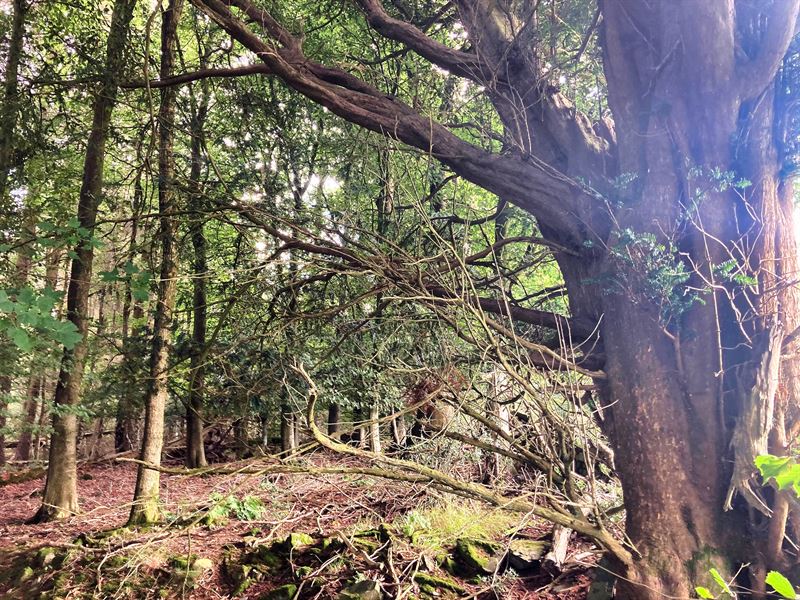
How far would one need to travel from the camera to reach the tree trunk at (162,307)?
201 inches

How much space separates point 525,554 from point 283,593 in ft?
6.81

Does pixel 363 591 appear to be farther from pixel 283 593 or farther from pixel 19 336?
pixel 19 336

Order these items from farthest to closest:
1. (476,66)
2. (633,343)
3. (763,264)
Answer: (476,66) → (633,343) → (763,264)

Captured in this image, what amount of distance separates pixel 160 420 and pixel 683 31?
619 centimetres

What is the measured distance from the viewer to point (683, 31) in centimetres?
293

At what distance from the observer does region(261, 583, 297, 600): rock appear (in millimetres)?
4097

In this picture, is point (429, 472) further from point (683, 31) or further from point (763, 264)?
point (683, 31)

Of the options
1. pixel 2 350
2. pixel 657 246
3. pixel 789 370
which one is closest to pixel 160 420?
pixel 2 350

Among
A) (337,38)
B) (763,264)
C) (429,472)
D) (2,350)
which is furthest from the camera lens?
(337,38)

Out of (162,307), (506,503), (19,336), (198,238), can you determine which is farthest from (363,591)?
(198,238)

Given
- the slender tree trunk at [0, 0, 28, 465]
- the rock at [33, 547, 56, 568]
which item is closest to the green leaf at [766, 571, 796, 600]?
the rock at [33, 547, 56, 568]

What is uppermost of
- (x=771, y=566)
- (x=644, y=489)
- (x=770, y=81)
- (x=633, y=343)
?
(x=770, y=81)

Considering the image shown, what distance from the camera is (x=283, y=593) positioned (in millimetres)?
4133

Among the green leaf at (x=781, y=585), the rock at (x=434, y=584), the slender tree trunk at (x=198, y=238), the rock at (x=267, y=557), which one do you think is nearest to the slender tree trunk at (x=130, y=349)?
the slender tree trunk at (x=198, y=238)
